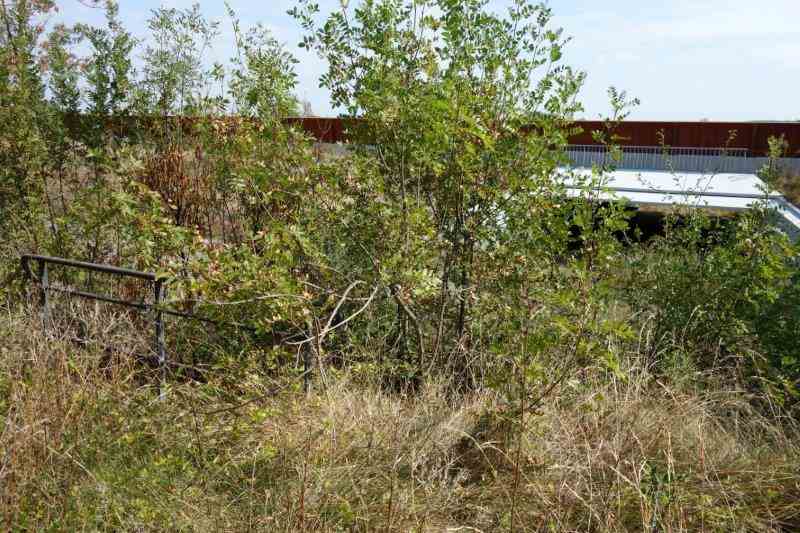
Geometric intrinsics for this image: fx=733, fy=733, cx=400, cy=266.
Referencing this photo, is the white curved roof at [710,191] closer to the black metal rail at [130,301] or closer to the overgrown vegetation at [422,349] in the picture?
the overgrown vegetation at [422,349]

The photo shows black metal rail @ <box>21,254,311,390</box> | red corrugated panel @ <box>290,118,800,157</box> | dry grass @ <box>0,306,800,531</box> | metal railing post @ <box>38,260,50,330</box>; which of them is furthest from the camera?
red corrugated panel @ <box>290,118,800,157</box>

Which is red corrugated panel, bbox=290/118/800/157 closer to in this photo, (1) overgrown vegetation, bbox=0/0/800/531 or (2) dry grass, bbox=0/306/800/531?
(1) overgrown vegetation, bbox=0/0/800/531

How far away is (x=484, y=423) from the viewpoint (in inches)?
151

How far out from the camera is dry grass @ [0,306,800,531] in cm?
320

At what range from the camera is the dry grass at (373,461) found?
320 centimetres

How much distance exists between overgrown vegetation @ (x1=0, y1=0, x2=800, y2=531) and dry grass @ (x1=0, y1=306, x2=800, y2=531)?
17mm

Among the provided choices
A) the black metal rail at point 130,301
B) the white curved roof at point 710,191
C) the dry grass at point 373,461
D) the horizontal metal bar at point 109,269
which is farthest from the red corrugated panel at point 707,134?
the dry grass at point 373,461

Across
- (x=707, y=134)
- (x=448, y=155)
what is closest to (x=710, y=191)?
(x=707, y=134)

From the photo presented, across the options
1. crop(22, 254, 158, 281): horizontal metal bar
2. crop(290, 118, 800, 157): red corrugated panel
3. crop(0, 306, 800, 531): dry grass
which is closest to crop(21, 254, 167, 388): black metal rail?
crop(22, 254, 158, 281): horizontal metal bar

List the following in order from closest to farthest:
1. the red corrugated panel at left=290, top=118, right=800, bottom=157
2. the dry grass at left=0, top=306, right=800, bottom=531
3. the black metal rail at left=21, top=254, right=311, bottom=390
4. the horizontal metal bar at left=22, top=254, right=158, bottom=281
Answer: the dry grass at left=0, top=306, right=800, bottom=531
the black metal rail at left=21, top=254, right=311, bottom=390
the horizontal metal bar at left=22, top=254, right=158, bottom=281
the red corrugated panel at left=290, top=118, right=800, bottom=157

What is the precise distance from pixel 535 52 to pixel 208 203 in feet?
12.6

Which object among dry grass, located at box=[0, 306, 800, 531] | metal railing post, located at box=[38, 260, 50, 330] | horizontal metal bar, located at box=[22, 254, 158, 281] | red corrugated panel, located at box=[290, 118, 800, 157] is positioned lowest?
dry grass, located at box=[0, 306, 800, 531]

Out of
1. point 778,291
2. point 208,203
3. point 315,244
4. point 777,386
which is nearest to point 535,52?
point 315,244

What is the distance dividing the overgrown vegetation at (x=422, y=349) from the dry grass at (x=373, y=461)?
17 mm
